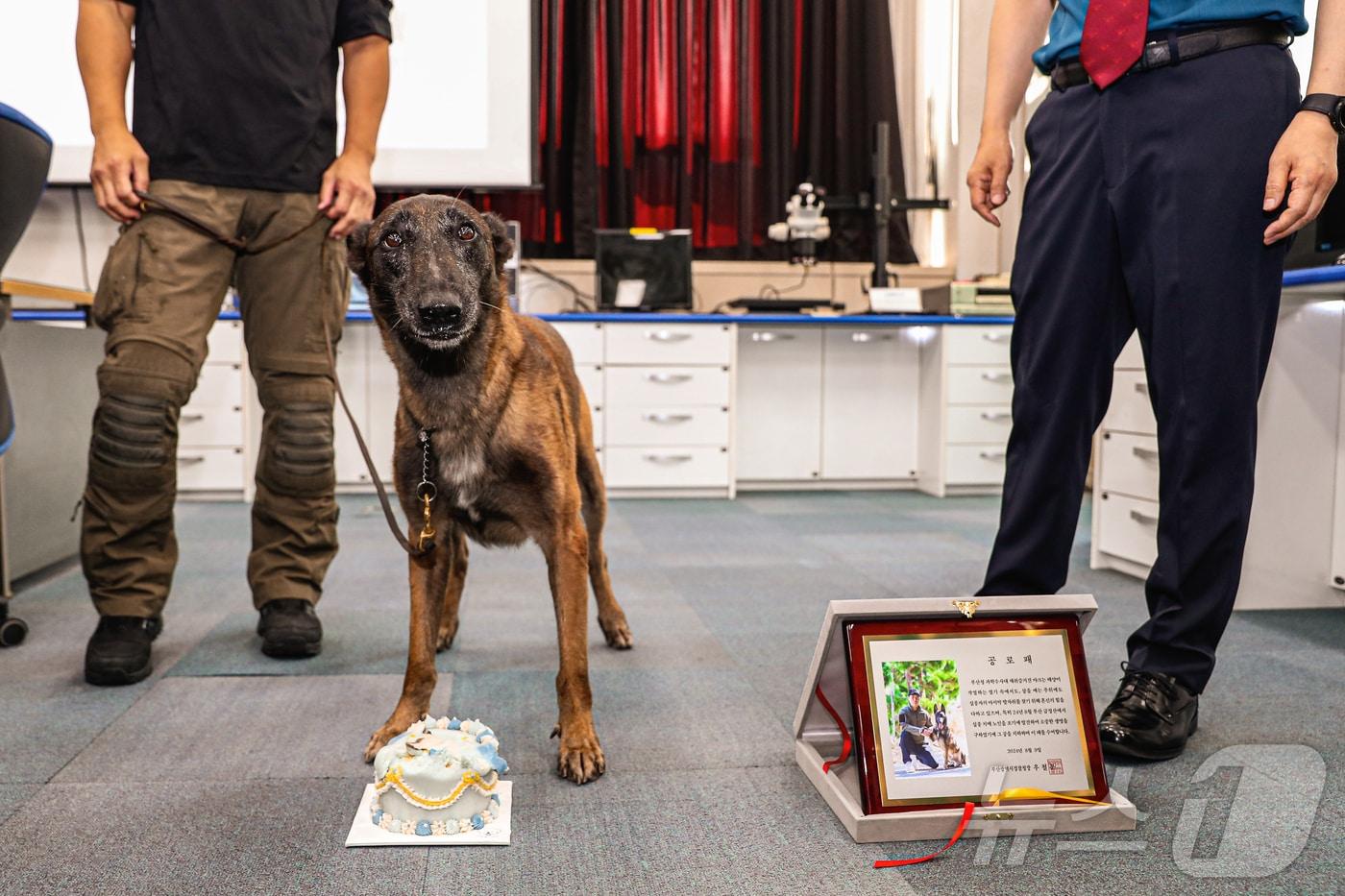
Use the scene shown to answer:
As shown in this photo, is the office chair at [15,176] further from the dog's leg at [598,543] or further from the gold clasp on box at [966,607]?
the gold clasp on box at [966,607]

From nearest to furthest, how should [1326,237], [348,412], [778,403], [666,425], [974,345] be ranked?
[348,412] < [1326,237] < [666,425] < [974,345] < [778,403]

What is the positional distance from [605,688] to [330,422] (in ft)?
2.39

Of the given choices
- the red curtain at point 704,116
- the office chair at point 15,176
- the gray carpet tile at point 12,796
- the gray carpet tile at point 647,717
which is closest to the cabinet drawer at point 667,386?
the red curtain at point 704,116

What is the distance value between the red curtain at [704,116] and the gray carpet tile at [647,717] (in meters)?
3.37

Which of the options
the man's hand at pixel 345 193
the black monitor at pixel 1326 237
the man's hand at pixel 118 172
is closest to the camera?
the man's hand at pixel 118 172

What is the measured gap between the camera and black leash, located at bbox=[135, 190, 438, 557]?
4.27ft

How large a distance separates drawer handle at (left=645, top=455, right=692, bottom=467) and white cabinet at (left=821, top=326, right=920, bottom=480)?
686 mm

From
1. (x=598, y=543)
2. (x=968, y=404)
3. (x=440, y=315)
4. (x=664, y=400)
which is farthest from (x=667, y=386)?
(x=440, y=315)

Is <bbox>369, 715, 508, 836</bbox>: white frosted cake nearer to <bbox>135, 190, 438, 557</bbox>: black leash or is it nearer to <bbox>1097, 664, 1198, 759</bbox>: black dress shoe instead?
<bbox>135, 190, 438, 557</bbox>: black leash

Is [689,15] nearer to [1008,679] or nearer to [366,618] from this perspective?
[366,618]

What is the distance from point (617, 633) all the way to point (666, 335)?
7.86ft

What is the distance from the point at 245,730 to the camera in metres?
1.41

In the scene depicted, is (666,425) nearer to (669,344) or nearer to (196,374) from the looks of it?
(669,344)

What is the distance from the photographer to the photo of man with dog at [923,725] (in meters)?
1.06
